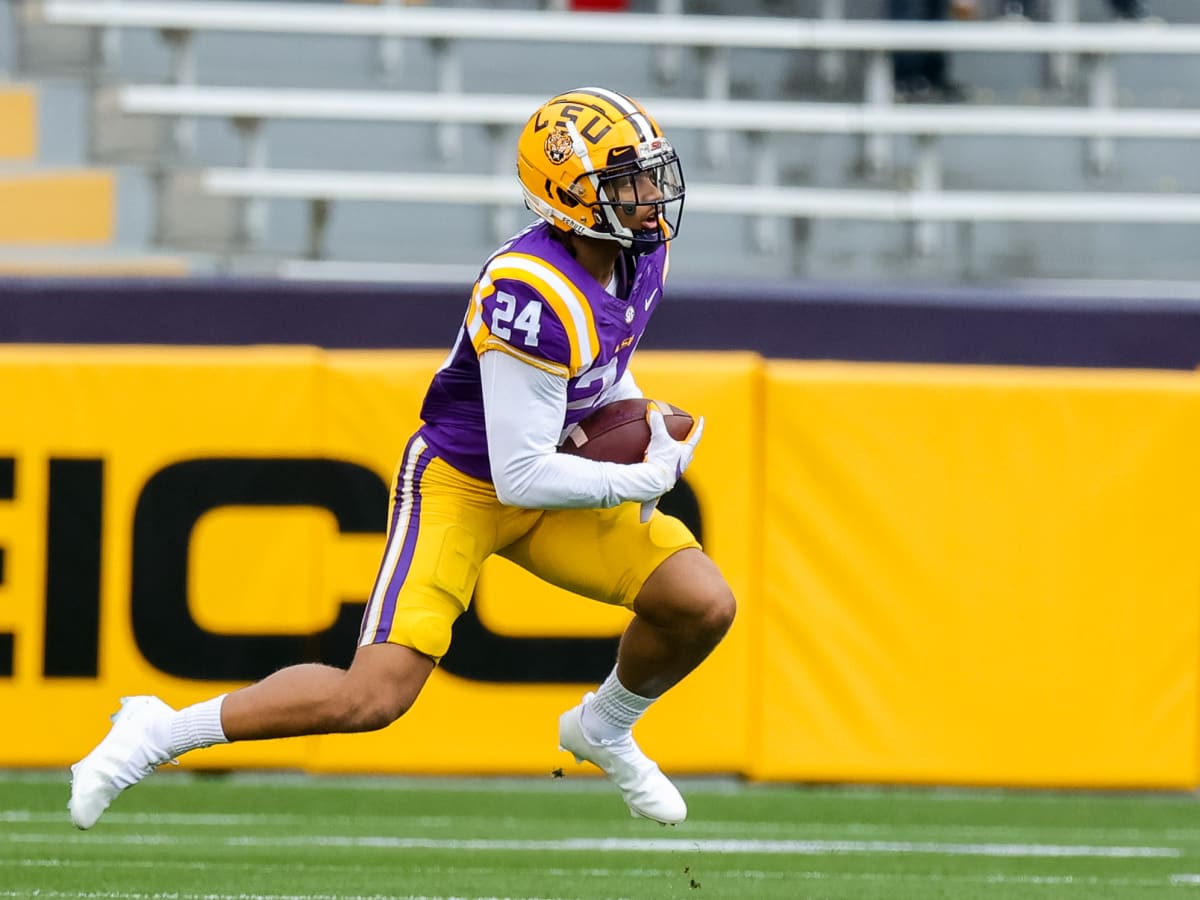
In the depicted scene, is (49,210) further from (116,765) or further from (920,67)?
(116,765)

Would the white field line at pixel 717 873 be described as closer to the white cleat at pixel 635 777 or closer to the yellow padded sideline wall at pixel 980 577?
the white cleat at pixel 635 777

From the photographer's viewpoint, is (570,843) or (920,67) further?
(920,67)

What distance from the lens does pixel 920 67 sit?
9.20 m

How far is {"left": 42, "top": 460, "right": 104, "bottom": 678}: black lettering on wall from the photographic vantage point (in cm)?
581

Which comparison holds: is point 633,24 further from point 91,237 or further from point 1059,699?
point 1059,699

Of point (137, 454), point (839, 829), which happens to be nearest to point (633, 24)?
point (137, 454)

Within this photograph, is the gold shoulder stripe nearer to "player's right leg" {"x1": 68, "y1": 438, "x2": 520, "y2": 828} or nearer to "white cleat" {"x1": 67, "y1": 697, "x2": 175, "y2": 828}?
"player's right leg" {"x1": 68, "y1": 438, "x2": 520, "y2": 828}

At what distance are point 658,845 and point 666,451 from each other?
156 centimetres

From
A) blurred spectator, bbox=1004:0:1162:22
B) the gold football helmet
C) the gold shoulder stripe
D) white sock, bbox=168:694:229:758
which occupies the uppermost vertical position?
blurred spectator, bbox=1004:0:1162:22

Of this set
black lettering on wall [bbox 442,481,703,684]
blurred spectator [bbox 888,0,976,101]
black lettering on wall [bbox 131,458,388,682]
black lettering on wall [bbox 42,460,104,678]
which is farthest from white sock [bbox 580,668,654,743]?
blurred spectator [bbox 888,0,976,101]

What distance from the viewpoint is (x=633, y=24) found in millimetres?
8898

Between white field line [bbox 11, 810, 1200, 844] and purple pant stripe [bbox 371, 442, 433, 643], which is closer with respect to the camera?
purple pant stripe [bbox 371, 442, 433, 643]

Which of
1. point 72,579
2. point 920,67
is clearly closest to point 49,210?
point 72,579

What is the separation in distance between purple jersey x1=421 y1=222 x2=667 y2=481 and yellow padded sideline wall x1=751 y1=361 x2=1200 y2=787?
6.30ft
